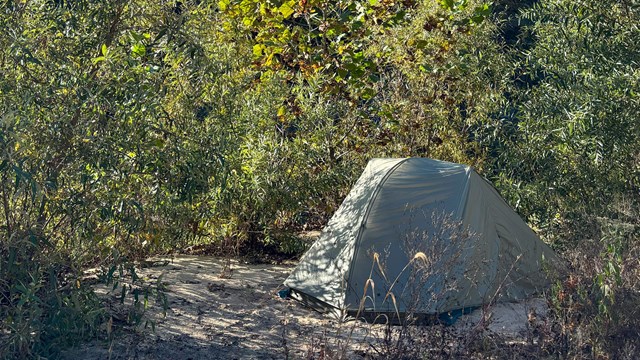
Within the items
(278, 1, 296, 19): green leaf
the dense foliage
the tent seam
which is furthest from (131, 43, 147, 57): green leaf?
the tent seam

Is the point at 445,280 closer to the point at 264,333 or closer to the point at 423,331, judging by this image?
the point at 423,331

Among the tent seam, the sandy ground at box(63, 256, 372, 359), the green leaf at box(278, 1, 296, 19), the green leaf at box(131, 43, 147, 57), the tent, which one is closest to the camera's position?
the green leaf at box(131, 43, 147, 57)

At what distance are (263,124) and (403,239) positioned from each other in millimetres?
2476

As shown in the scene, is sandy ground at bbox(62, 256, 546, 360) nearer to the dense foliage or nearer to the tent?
the tent

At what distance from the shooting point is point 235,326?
6.49 m

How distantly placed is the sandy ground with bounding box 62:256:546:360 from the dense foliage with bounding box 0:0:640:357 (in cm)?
33

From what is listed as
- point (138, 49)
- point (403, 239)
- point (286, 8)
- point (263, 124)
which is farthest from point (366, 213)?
point (138, 49)

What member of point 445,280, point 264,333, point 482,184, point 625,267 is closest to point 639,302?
point 625,267

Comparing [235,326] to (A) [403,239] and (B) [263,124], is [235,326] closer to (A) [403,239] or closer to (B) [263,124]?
(A) [403,239]

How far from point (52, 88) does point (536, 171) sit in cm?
504

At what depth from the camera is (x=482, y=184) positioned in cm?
730

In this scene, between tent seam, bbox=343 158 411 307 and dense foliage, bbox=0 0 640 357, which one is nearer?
dense foliage, bbox=0 0 640 357

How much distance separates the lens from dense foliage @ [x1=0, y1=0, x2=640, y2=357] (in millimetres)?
5312

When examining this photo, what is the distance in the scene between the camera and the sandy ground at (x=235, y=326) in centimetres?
579
